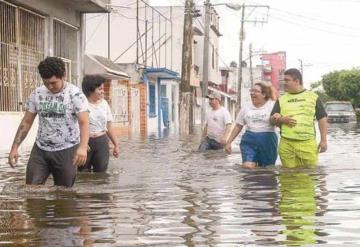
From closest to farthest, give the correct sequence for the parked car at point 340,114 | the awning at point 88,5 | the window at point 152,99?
the awning at point 88,5, the window at point 152,99, the parked car at point 340,114

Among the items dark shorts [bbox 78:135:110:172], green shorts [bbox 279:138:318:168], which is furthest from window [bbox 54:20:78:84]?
green shorts [bbox 279:138:318:168]

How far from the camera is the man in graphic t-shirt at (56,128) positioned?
755cm

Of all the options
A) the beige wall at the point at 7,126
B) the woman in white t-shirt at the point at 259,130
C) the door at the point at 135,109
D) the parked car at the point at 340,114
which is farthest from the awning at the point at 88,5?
the parked car at the point at 340,114

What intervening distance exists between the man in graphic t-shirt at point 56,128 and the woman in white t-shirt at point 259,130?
12.2 feet

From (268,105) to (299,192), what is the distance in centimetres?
271

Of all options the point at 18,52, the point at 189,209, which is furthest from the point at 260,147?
the point at 18,52

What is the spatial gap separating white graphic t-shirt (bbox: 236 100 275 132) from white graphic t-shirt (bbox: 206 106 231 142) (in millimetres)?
4470

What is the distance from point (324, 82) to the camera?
331ft

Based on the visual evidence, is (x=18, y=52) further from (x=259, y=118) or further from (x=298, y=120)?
(x=298, y=120)

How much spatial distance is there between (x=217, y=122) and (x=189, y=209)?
8623 millimetres

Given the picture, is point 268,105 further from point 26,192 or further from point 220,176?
point 26,192

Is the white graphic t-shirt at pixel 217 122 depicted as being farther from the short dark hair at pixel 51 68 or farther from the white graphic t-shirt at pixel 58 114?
the short dark hair at pixel 51 68

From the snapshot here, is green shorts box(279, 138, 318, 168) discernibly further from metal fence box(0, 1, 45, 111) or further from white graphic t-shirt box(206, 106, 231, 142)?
metal fence box(0, 1, 45, 111)

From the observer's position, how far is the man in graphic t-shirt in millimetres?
7555
